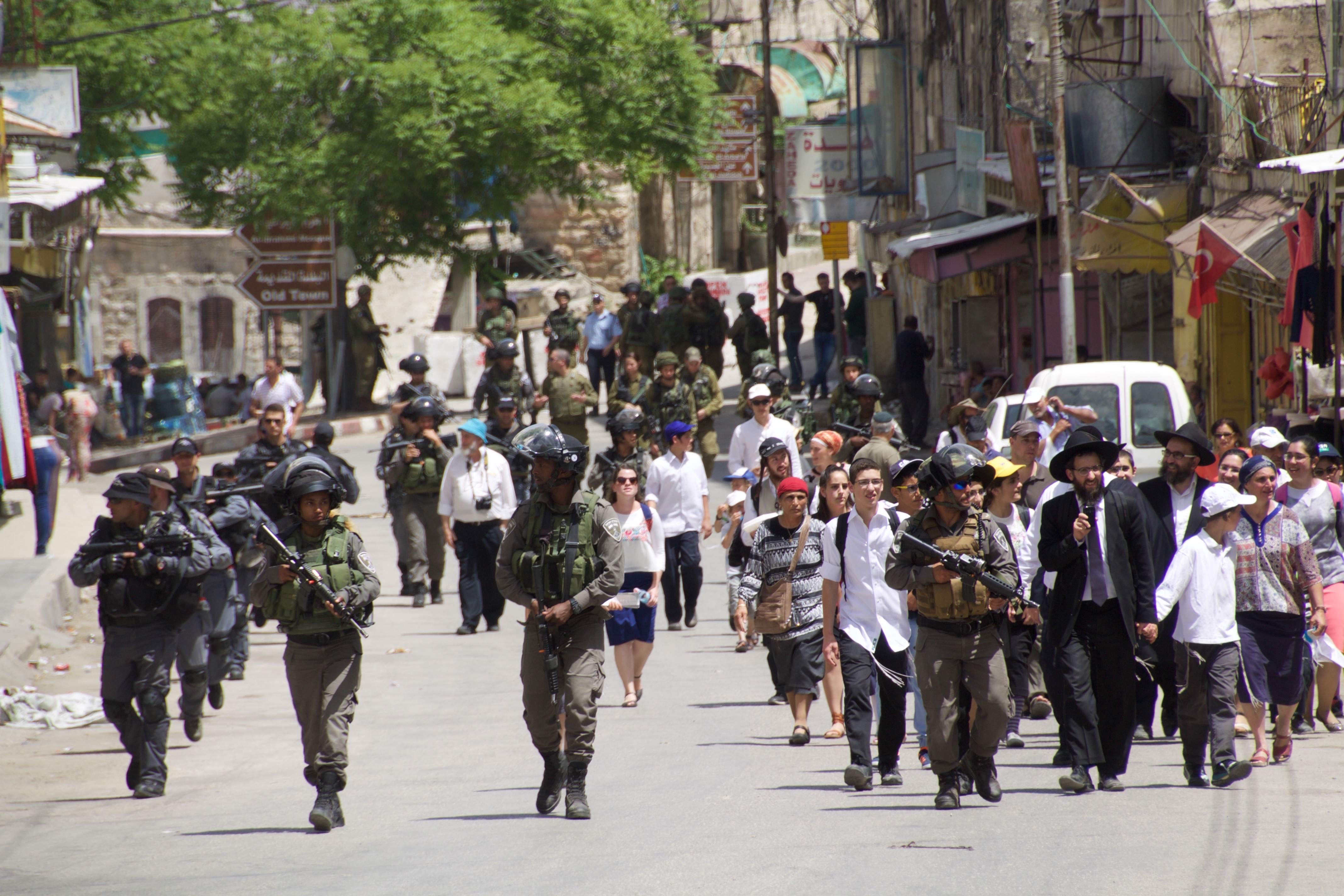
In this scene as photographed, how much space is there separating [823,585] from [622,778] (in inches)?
55.0

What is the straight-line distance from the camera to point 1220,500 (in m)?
8.12

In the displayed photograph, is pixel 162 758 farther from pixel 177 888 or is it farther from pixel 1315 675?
pixel 1315 675

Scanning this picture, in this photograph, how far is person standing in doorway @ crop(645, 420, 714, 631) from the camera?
1287 cm

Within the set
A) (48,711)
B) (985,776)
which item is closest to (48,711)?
(48,711)

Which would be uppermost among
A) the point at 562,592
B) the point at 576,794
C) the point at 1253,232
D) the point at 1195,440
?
the point at 1253,232

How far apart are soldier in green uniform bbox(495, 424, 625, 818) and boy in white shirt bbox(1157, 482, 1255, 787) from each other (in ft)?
8.68

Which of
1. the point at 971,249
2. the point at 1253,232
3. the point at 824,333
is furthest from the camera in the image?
the point at 824,333

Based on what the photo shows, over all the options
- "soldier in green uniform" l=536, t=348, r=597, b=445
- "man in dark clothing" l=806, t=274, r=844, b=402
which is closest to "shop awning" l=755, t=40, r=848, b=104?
"man in dark clothing" l=806, t=274, r=844, b=402

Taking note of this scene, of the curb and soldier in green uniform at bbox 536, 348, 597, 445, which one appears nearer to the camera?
soldier in green uniform at bbox 536, 348, 597, 445

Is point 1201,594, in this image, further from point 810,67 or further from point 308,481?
point 810,67

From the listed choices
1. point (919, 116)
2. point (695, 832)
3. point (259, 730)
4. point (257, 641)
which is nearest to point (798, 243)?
point (919, 116)

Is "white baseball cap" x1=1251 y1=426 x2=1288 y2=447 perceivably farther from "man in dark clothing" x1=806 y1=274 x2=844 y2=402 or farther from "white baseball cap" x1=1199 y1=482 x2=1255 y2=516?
"man in dark clothing" x1=806 y1=274 x2=844 y2=402

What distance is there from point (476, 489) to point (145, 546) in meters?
4.82

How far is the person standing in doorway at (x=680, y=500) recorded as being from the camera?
42.2ft
